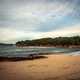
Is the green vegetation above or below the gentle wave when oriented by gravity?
above

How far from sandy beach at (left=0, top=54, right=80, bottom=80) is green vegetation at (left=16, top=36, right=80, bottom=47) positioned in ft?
0.43

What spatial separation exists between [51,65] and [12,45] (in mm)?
474

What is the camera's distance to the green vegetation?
2068mm

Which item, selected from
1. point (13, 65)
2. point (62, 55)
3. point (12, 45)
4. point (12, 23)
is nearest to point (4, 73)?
point (13, 65)

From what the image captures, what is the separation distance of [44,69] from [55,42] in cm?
32

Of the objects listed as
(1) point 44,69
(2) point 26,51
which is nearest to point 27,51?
(2) point 26,51

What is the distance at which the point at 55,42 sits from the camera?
7.20 feet

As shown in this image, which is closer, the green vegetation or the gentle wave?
the gentle wave

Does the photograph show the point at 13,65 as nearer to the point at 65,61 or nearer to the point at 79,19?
the point at 65,61

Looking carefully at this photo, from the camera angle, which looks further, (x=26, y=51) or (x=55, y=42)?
(x=55, y=42)

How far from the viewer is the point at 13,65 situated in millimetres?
1996

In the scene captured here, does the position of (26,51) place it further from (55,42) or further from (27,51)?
(55,42)

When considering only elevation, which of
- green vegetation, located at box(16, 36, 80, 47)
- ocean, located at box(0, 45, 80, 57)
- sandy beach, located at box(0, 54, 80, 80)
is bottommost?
sandy beach, located at box(0, 54, 80, 80)

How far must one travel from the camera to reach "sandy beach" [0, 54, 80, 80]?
197 centimetres
